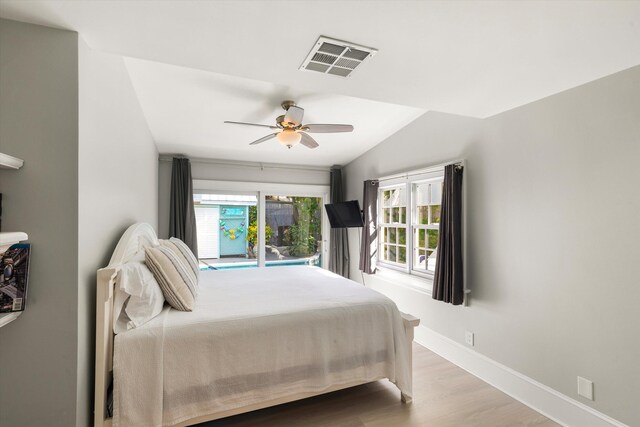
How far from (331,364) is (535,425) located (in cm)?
141

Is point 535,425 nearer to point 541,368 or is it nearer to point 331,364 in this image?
point 541,368

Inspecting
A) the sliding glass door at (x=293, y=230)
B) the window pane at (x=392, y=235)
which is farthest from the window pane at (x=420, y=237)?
the sliding glass door at (x=293, y=230)

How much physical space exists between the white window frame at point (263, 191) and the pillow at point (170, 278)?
259 cm

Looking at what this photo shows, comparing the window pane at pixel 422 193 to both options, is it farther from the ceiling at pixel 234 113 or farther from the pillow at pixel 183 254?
the pillow at pixel 183 254

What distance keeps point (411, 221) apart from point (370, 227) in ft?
2.53

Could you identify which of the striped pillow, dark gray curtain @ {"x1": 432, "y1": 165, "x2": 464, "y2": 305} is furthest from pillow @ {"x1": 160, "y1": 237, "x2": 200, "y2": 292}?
dark gray curtain @ {"x1": 432, "y1": 165, "x2": 464, "y2": 305}

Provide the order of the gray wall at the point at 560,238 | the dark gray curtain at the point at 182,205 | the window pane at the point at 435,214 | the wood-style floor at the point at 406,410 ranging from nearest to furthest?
1. the gray wall at the point at 560,238
2. the wood-style floor at the point at 406,410
3. the window pane at the point at 435,214
4. the dark gray curtain at the point at 182,205

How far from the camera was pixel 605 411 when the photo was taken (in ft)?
6.16

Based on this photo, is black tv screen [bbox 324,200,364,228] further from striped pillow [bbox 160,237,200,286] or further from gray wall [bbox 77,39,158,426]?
gray wall [bbox 77,39,158,426]

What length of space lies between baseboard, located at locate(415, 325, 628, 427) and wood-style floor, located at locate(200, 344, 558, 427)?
0.07 metres

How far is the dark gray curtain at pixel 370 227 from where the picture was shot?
4312mm

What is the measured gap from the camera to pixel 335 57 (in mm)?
1651

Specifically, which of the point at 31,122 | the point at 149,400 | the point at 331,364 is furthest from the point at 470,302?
the point at 31,122

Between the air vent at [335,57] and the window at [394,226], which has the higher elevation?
the air vent at [335,57]
